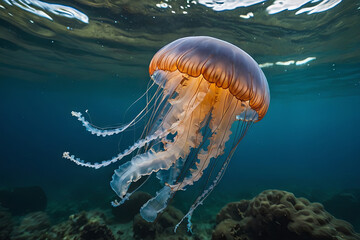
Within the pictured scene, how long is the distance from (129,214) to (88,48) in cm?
667

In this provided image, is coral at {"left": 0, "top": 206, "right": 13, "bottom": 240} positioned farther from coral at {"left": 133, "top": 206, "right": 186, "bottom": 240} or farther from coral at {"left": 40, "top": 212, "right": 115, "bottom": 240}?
coral at {"left": 133, "top": 206, "right": 186, "bottom": 240}

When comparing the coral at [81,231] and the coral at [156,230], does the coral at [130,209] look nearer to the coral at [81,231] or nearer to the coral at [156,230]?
the coral at [156,230]

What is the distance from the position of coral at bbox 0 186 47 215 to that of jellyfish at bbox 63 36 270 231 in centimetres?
848

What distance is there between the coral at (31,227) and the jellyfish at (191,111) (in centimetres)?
421

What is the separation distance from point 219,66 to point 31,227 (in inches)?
255

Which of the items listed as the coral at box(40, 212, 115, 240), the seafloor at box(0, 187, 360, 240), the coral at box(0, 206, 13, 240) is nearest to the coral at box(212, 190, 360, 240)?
the seafloor at box(0, 187, 360, 240)

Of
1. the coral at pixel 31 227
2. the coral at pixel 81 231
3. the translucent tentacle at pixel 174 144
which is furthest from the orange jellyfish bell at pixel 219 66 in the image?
the coral at pixel 31 227

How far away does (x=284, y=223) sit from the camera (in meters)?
2.68

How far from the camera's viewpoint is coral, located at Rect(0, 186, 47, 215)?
313 inches

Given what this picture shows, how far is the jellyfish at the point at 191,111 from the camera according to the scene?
1.62 metres

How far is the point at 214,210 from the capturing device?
28.6 ft

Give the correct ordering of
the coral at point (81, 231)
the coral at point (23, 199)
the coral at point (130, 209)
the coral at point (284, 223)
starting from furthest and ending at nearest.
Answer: the coral at point (23, 199) < the coral at point (130, 209) < the coral at point (81, 231) < the coral at point (284, 223)

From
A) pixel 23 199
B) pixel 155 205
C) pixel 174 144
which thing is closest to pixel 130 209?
pixel 155 205

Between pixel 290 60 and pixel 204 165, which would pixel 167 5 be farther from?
pixel 290 60
